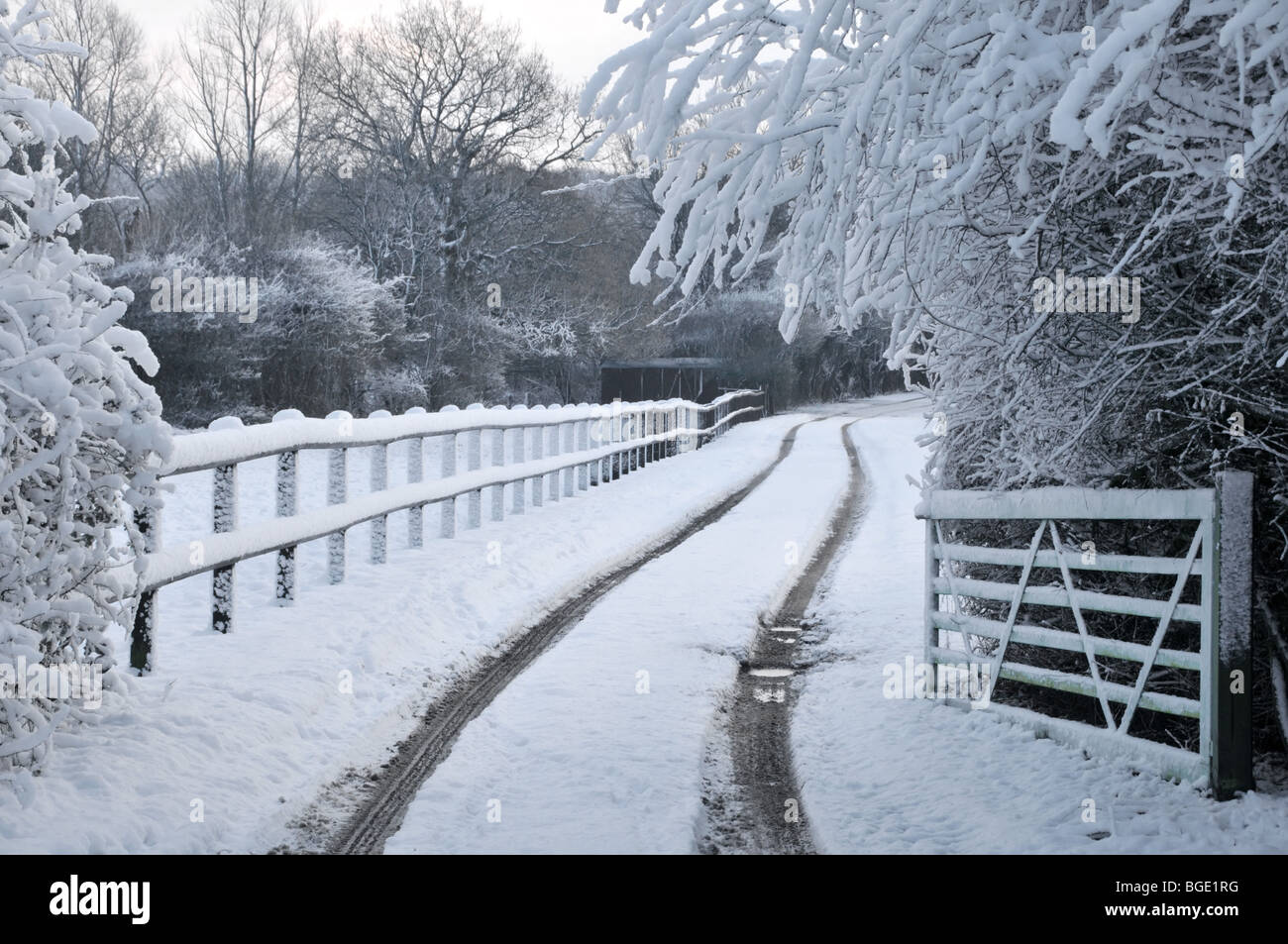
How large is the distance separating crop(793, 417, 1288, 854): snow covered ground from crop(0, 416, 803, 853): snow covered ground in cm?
204

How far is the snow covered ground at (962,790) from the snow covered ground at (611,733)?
0.57 m

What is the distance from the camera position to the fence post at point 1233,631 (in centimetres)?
440

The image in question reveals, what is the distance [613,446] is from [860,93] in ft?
46.4

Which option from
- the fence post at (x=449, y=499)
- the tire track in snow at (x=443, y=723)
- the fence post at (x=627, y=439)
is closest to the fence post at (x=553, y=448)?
the fence post at (x=627, y=439)

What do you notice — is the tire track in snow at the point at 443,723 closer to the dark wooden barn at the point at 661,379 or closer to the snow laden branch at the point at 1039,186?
the snow laden branch at the point at 1039,186

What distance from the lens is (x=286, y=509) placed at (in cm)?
726

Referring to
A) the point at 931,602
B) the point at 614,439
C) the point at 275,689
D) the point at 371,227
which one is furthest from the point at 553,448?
the point at 371,227

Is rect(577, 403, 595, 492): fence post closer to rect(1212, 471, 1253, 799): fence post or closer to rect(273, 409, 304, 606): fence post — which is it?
rect(273, 409, 304, 606): fence post

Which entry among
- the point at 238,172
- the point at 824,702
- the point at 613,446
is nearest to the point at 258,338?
the point at 613,446

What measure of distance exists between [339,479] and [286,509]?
0.79 m

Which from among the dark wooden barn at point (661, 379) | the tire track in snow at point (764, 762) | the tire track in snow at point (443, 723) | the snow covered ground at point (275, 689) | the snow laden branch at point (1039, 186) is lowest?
the tire track in snow at point (764, 762)

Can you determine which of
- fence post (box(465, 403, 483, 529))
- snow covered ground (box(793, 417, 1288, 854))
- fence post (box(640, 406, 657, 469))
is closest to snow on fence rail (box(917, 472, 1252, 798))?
snow covered ground (box(793, 417, 1288, 854))

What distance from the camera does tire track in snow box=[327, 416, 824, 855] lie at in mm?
4281

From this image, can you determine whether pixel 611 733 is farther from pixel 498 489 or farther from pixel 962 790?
pixel 498 489
